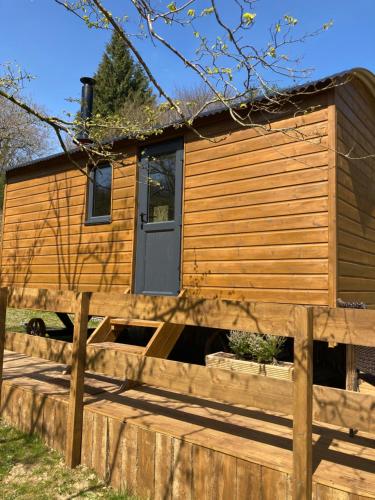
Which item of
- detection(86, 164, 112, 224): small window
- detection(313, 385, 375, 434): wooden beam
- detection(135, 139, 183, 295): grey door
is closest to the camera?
detection(313, 385, 375, 434): wooden beam

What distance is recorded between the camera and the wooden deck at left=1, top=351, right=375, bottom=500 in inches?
94.1

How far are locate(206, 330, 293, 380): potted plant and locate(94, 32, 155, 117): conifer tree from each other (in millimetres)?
29641

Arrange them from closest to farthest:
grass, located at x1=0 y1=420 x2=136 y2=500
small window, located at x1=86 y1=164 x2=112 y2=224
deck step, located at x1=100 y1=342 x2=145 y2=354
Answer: grass, located at x1=0 y1=420 x2=136 y2=500
deck step, located at x1=100 y1=342 x2=145 y2=354
small window, located at x1=86 y1=164 x2=112 y2=224

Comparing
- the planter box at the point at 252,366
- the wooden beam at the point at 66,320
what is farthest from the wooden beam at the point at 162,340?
the wooden beam at the point at 66,320

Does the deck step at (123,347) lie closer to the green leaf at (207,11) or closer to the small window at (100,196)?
the small window at (100,196)

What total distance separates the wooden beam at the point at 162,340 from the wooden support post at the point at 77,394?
0.89 metres

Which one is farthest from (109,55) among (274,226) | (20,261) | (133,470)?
(133,470)

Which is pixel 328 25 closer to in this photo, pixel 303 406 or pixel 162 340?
pixel 303 406

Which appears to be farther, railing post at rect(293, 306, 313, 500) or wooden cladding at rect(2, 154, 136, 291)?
wooden cladding at rect(2, 154, 136, 291)

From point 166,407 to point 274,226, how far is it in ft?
8.30

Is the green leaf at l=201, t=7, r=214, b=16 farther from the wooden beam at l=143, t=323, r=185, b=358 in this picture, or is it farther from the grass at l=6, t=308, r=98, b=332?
the grass at l=6, t=308, r=98, b=332

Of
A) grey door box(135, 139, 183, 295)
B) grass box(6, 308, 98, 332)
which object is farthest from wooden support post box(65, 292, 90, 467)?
grass box(6, 308, 98, 332)

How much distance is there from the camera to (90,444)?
3.35 metres

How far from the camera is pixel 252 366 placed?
455 cm
